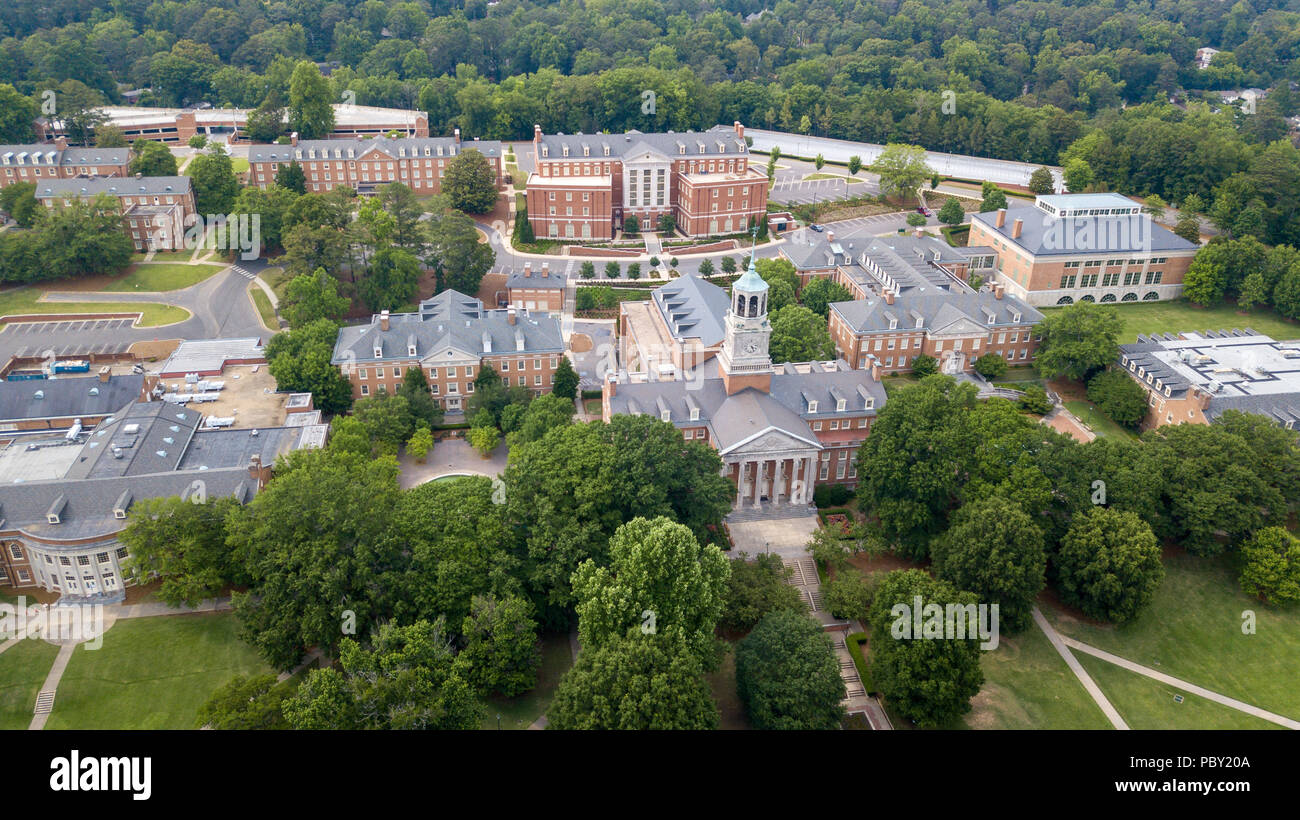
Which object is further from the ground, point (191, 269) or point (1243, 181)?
point (1243, 181)

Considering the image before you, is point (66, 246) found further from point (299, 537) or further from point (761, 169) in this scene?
point (761, 169)

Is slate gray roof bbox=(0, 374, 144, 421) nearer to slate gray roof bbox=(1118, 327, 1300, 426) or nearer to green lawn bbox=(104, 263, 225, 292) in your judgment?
green lawn bbox=(104, 263, 225, 292)

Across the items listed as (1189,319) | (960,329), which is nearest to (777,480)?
(960,329)

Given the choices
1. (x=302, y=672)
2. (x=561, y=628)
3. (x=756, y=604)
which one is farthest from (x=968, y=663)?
(x=302, y=672)

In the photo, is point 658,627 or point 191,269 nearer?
point 658,627

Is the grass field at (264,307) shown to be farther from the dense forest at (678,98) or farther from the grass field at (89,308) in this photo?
the dense forest at (678,98)

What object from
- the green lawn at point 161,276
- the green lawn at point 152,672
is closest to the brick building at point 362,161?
the green lawn at point 161,276
